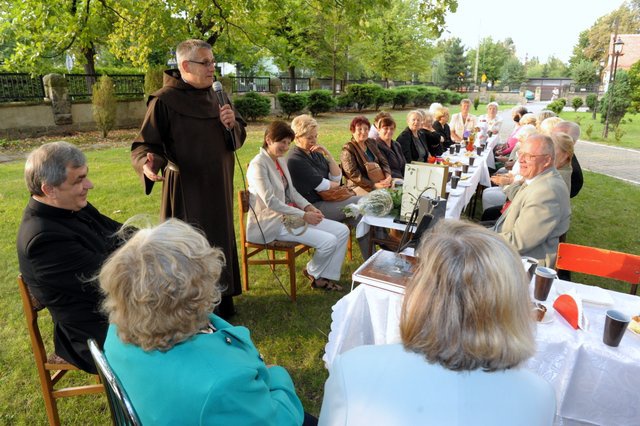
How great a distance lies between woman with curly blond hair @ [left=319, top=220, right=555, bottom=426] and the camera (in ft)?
3.35

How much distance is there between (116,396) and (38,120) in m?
13.9

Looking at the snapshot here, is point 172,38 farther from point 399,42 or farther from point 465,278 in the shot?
point 399,42

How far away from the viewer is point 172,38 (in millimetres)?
13609

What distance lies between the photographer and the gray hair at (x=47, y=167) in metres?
2.10

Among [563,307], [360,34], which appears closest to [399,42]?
[360,34]

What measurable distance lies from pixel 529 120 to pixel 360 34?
11.5ft

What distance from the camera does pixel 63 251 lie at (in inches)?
79.3

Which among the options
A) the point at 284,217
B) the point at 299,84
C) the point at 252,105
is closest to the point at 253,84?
the point at 299,84

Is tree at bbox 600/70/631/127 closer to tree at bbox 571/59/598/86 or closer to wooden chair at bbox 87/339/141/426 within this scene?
wooden chair at bbox 87/339/141/426

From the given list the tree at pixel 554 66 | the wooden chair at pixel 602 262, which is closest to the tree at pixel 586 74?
the tree at pixel 554 66

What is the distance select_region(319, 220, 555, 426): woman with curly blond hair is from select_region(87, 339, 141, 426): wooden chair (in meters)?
0.54

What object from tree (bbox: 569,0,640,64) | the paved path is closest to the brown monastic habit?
the paved path

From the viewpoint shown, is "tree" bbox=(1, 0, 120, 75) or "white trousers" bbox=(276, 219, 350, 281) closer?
"white trousers" bbox=(276, 219, 350, 281)

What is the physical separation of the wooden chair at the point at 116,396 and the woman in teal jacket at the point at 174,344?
36 millimetres
